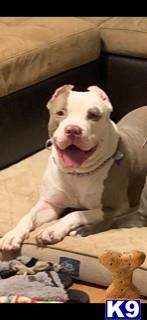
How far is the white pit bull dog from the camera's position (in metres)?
1.58

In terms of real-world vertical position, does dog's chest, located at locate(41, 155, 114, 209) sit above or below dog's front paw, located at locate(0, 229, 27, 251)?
above

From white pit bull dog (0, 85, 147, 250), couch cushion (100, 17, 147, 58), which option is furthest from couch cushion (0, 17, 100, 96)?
white pit bull dog (0, 85, 147, 250)

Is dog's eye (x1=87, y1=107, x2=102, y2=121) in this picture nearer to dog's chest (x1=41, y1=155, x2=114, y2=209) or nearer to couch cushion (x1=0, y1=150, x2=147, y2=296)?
dog's chest (x1=41, y1=155, x2=114, y2=209)

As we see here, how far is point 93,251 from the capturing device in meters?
1.57

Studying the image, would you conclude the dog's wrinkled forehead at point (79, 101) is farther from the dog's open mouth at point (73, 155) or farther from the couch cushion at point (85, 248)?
the couch cushion at point (85, 248)

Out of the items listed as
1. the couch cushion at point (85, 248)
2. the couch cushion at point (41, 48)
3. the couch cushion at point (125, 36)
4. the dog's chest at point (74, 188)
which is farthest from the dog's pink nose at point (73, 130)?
the couch cushion at point (125, 36)

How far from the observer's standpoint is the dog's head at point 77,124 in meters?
1.55

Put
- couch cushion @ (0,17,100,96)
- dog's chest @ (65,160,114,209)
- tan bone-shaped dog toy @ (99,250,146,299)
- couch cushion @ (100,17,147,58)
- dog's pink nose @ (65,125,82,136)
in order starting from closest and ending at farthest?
tan bone-shaped dog toy @ (99,250,146,299), dog's pink nose @ (65,125,82,136), dog's chest @ (65,160,114,209), couch cushion @ (0,17,100,96), couch cushion @ (100,17,147,58)

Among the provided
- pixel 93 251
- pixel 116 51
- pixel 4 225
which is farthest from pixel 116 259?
pixel 116 51

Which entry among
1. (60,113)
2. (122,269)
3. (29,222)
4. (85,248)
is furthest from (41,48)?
(122,269)

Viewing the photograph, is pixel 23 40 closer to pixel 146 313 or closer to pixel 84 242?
pixel 84 242

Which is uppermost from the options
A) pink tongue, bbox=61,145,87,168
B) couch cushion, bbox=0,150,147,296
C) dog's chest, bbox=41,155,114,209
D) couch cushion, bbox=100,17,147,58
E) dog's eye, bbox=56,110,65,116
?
dog's eye, bbox=56,110,65,116

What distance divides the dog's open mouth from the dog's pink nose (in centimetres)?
7

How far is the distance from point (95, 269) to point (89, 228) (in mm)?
156
